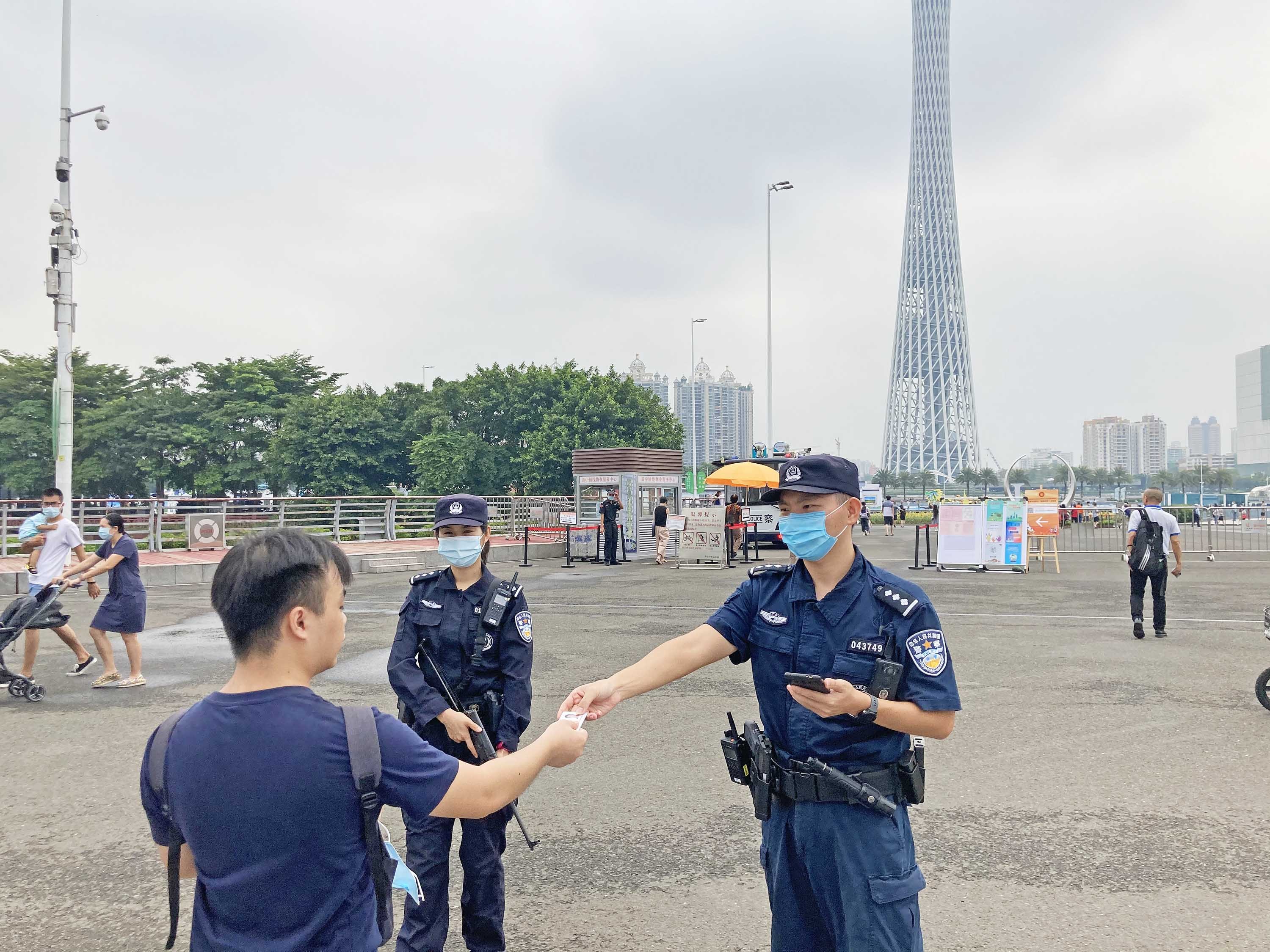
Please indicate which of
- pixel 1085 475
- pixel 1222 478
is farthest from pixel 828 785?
pixel 1085 475

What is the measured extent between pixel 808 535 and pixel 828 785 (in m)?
0.76

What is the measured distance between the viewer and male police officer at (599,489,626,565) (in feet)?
74.8

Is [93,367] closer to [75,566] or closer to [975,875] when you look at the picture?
[75,566]

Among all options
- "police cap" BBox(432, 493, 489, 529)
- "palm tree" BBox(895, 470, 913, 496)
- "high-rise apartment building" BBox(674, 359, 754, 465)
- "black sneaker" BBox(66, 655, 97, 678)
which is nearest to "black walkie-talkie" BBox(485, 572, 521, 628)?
"police cap" BBox(432, 493, 489, 529)

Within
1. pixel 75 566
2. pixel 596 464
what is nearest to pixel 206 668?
pixel 75 566

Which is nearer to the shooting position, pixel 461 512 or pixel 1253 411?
pixel 461 512

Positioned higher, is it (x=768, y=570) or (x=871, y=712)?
(x=768, y=570)

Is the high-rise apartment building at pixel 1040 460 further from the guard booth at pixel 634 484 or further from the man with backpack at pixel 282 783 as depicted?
the man with backpack at pixel 282 783

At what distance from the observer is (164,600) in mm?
15555

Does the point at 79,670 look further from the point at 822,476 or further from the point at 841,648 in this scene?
the point at 841,648

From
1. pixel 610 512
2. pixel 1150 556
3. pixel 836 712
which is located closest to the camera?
pixel 836 712

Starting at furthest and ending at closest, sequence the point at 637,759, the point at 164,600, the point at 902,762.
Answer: the point at 164,600 → the point at 637,759 → the point at 902,762

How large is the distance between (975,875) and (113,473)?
189ft

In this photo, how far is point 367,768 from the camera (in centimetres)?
181
